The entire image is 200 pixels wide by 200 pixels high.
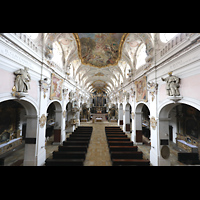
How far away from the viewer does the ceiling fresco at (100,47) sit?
8.95 meters

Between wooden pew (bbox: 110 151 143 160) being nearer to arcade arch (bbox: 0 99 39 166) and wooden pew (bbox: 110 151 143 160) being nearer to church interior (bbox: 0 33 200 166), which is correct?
church interior (bbox: 0 33 200 166)

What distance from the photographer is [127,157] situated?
5.97m

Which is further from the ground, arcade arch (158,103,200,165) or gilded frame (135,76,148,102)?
gilded frame (135,76,148,102)

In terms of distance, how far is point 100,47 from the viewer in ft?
34.0

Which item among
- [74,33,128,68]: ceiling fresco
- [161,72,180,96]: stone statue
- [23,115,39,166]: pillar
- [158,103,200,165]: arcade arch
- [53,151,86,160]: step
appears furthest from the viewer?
[74,33,128,68]: ceiling fresco

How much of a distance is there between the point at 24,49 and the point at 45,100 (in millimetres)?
3012

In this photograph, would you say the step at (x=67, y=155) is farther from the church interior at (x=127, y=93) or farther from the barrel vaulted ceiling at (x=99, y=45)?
the barrel vaulted ceiling at (x=99, y=45)

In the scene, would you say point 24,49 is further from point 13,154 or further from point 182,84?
point 13,154

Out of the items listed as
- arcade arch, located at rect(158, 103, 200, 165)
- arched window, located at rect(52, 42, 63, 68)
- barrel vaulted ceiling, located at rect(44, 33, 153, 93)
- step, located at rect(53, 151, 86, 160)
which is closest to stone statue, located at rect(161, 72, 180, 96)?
arcade arch, located at rect(158, 103, 200, 165)

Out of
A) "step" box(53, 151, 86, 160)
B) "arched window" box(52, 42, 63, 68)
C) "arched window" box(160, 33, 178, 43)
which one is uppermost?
"arched window" box(52, 42, 63, 68)

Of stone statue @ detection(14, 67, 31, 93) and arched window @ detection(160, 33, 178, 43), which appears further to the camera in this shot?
arched window @ detection(160, 33, 178, 43)

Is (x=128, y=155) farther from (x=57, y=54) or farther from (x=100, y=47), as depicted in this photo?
(x=100, y=47)

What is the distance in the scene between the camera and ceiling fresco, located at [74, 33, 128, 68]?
8945 millimetres
